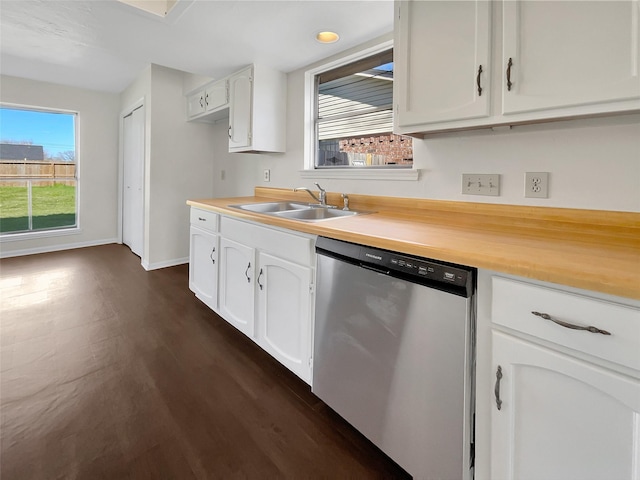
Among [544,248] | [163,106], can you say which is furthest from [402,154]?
[163,106]

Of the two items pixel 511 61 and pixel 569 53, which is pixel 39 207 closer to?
pixel 511 61

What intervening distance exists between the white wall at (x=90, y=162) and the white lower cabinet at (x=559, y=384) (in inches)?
223

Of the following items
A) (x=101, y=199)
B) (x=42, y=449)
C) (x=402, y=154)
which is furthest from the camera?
(x=101, y=199)

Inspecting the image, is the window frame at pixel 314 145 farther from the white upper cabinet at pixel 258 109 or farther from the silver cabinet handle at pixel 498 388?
the silver cabinet handle at pixel 498 388

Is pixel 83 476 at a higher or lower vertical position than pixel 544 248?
lower

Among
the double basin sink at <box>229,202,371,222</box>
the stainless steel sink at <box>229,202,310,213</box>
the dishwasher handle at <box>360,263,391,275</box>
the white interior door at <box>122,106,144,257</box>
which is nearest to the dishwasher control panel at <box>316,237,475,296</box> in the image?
the dishwasher handle at <box>360,263,391,275</box>

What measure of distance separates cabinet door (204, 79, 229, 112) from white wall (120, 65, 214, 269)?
0.67 m

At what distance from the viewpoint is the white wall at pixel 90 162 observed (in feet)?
14.3

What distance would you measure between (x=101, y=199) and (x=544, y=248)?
5.79m

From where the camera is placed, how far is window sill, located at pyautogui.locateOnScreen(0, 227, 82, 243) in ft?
14.1

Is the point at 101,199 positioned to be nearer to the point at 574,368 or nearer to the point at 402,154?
the point at 402,154

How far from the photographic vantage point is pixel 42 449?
1306 millimetres

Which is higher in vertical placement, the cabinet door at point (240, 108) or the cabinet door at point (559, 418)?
the cabinet door at point (240, 108)

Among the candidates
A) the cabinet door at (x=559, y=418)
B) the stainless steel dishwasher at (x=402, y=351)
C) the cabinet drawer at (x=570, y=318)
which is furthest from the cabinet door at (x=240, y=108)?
the cabinet door at (x=559, y=418)
